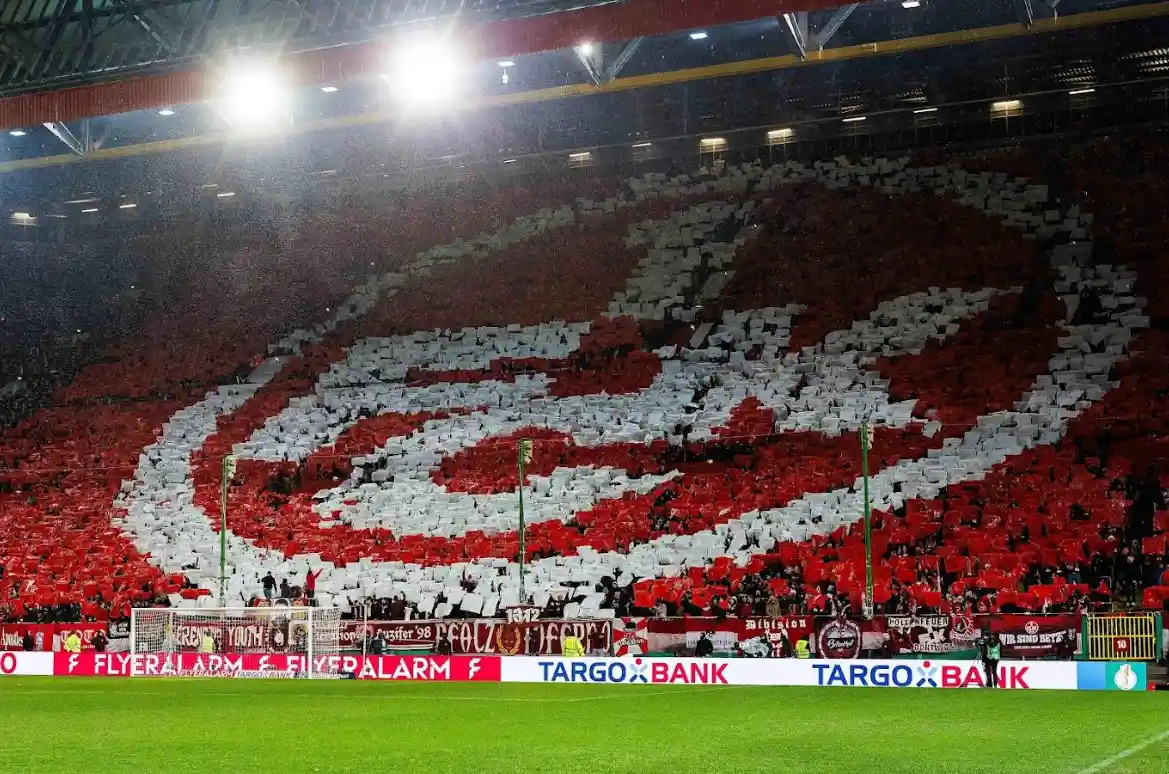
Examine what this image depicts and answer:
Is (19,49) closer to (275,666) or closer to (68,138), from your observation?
(68,138)

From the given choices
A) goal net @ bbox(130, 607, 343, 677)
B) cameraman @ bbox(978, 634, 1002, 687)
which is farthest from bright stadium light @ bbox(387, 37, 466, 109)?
cameraman @ bbox(978, 634, 1002, 687)

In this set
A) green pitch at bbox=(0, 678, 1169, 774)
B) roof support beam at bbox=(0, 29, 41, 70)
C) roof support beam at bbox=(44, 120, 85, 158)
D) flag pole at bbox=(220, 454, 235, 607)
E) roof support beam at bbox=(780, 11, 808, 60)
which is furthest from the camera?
roof support beam at bbox=(44, 120, 85, 158)

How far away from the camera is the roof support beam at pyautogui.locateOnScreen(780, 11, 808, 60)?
24.6 meters

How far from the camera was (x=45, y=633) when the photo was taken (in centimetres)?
2633

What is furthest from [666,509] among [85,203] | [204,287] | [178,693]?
[85,203]

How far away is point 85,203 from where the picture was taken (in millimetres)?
42500

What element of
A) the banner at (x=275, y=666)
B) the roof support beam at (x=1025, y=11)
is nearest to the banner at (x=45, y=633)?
the banner at (x=275, y=666)

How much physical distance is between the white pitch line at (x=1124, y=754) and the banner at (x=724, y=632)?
831 cm

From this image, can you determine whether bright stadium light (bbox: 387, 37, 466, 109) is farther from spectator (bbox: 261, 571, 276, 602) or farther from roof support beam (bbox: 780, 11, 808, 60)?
spectator (bbox: 261, 571, 276, 602)

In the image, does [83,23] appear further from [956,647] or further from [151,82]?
[956,647]

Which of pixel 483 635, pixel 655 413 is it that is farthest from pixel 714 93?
pixel 483 635

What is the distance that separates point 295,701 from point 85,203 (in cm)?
2717

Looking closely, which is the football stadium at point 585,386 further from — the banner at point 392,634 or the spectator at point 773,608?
the spectator at point 773,608

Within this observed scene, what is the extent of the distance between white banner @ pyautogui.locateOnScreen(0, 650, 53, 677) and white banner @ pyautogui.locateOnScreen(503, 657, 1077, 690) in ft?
27.9
